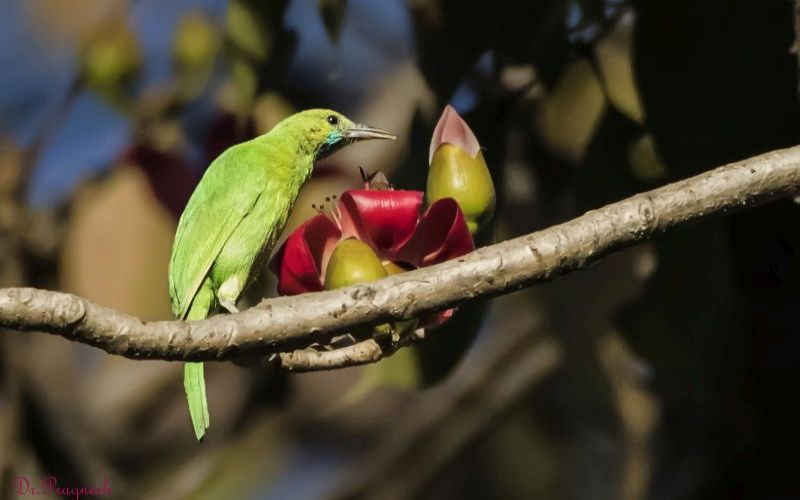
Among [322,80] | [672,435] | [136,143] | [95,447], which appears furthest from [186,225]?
[672,435]

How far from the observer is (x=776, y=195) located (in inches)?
45.1

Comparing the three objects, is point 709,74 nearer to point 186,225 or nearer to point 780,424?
point 780,424

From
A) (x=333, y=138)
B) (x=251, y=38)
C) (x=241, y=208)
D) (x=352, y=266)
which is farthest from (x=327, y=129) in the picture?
(x=352, y=266)

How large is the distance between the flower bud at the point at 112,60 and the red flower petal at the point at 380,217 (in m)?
1.14

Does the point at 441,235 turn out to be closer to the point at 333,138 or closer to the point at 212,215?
the point at 212,215

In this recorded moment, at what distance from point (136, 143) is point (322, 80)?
1.59ft

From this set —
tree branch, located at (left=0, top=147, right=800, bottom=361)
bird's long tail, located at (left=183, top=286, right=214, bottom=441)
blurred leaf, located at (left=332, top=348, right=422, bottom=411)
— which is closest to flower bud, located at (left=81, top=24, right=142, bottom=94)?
bird's long tail, located at (left=183, top=286, right=214, bottom=441)

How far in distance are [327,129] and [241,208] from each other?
277 millimetres

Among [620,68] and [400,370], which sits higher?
[620,68]

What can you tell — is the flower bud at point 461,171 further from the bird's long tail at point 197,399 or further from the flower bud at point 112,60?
the flower bud at point 112,60

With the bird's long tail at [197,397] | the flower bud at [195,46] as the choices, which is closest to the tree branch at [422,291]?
the bird's long tail at [197,397]

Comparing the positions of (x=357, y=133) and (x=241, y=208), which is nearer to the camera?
(x=241, y=208)

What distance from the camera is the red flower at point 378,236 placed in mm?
1265

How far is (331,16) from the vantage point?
1.73 meters
